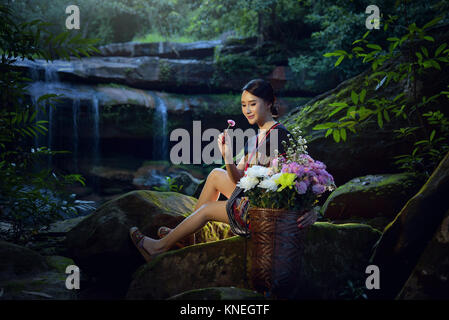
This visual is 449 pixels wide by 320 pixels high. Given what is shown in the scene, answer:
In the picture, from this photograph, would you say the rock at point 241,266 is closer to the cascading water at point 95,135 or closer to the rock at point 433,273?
→ the rock at point 433,273

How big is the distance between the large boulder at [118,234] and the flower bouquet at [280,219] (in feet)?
4.21

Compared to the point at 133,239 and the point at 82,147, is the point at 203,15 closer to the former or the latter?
the point at 82,147

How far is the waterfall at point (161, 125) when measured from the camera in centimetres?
1238

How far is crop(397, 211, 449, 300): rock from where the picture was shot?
217 cm

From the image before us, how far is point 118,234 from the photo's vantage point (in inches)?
144

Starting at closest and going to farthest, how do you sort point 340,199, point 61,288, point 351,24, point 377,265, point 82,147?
point 377,265
point 61,288
point 340,199
point 351,24
point 82,147

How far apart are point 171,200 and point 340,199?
213cm

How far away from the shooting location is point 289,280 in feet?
7.90

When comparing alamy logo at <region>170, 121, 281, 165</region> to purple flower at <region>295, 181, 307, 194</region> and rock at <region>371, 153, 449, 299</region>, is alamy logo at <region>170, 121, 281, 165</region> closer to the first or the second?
rock at <region>371, 153, 449, 299</region>

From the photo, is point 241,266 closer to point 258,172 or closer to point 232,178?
point 232,178

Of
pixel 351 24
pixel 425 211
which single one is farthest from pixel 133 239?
pixel 351 24

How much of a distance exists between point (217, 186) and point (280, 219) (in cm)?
114

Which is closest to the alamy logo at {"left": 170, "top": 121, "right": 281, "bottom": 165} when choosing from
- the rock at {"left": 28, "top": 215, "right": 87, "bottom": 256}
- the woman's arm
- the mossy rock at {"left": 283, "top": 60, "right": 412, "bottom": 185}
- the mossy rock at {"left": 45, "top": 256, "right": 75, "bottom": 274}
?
the mossy rock at {"left": 283, "top": 60, "right": 412, "bottom": 185}

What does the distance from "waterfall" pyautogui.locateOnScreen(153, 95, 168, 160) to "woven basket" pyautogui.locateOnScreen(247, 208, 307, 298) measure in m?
10.5
